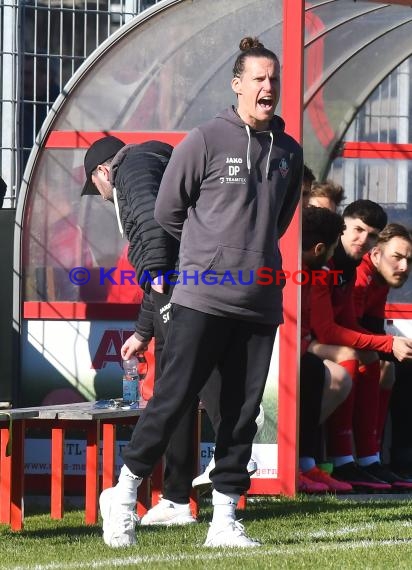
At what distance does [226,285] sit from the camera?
17.9ft

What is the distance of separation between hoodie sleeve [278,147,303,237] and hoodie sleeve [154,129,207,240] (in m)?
0.37

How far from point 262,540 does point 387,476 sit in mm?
2562

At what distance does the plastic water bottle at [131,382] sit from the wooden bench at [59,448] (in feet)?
1.02

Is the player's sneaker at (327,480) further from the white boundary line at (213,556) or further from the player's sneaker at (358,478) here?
the white boundary line at (213,556)

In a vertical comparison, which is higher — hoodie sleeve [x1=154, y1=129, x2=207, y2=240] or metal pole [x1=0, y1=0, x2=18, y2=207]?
metal pole [x1=0, y1=0, x2=18, y2=207]

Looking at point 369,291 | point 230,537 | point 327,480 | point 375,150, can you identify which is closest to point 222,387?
point 230,537

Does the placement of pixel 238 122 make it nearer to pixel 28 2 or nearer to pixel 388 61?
pixel 388 61

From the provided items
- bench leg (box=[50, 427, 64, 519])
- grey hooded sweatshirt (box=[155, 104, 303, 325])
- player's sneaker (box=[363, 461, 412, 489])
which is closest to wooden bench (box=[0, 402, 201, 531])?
bench leg (box=[50, 427, 64, 519])

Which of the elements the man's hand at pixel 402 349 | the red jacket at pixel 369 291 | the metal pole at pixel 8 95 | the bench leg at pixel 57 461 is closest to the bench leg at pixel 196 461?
the bench leg at pixel 57 461

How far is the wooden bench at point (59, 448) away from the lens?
20.6ft

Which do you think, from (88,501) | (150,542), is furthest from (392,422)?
(150,542)

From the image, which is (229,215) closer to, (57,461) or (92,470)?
(92,470)

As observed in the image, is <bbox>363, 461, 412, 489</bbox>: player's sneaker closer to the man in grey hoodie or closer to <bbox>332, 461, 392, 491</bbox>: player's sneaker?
<bbox>332, 461, 392, 491</bbox>: player's sneaker

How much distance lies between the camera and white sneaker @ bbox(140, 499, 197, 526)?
636cm
